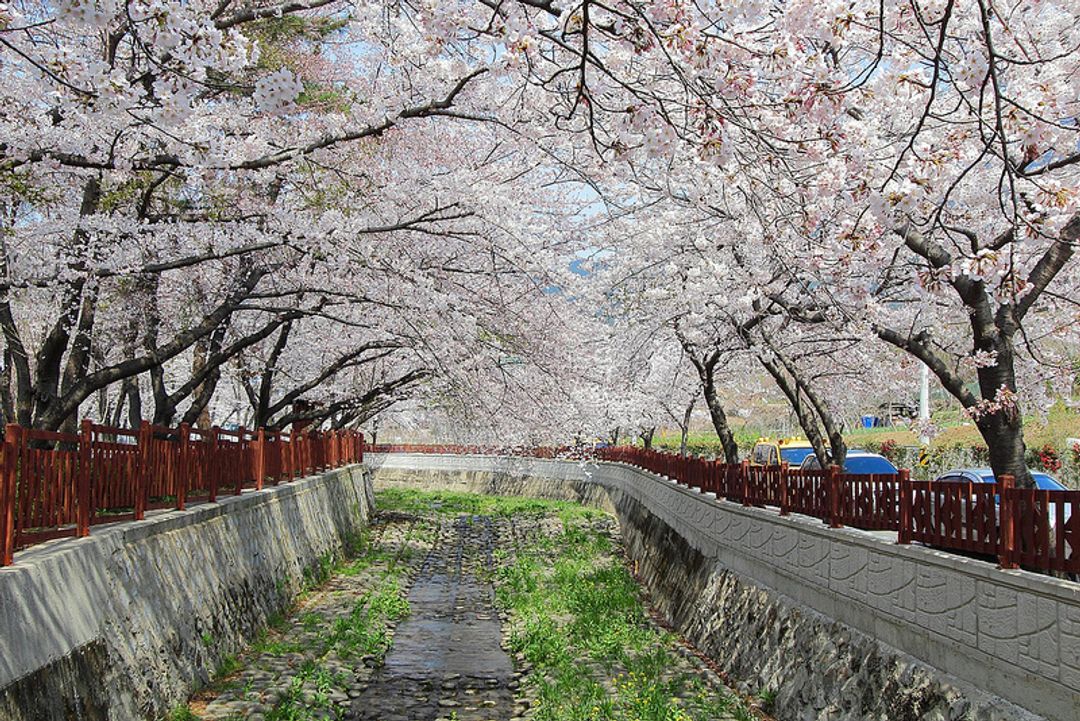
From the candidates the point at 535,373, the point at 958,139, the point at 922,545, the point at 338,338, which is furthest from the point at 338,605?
the point at 958,139

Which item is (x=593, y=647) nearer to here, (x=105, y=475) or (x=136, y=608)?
(x=136, y=608)

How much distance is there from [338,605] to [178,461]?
6.70 meters

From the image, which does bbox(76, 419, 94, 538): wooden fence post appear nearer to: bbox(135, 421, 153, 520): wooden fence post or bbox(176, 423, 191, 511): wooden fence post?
bbox(135, 421, 153, 520): wooden fence post

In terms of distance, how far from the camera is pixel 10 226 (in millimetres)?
14547

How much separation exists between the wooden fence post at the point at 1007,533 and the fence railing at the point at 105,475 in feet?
23.4

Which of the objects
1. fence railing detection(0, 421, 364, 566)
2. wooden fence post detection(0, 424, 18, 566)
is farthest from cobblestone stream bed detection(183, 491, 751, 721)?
wooden fence post detection(0, 424, 18, 566)

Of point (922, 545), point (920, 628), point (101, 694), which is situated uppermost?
point (922, 545)

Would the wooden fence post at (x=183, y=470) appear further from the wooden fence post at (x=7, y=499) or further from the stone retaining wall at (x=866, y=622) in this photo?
the stone retaining wall at (x=866, y=622)

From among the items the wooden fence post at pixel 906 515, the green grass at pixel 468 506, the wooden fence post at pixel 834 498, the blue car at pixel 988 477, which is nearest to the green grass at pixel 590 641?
the wooden fence post at pixel 834 498

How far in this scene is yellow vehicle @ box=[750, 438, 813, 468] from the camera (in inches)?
1273

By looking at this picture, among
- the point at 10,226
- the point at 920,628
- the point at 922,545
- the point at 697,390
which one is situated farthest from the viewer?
the point at 697,390

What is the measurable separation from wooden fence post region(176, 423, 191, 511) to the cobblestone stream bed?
216 cm

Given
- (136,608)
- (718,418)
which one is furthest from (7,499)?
(718,418)

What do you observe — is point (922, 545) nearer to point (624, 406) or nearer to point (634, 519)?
point (634, 519)
